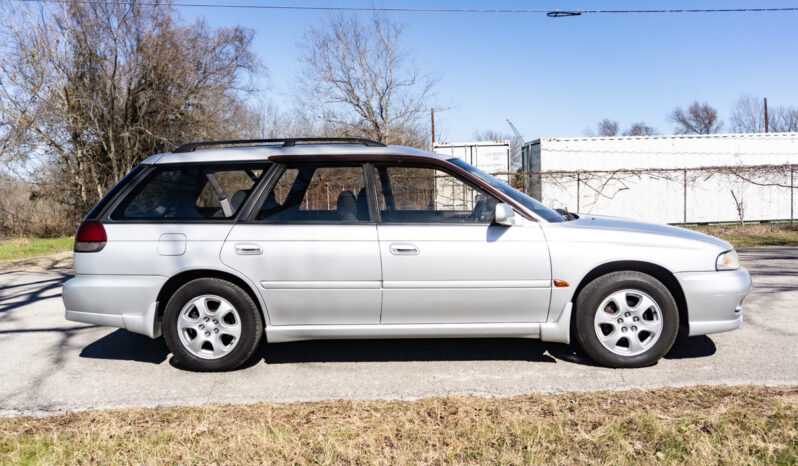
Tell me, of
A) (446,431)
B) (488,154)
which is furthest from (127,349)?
(488,154)

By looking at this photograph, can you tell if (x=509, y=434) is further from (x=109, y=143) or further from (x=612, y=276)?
(x=109, y=143)

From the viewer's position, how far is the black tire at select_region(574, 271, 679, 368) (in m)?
4.08

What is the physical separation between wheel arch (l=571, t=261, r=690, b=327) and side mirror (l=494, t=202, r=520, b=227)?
0.71 meters

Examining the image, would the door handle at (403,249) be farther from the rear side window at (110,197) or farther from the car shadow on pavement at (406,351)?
the rear side window at (110,197)

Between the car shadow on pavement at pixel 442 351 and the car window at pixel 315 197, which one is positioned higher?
the car window at pixel 315 197

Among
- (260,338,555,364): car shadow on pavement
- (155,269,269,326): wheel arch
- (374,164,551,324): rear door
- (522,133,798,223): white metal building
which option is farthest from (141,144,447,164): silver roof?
(522,133,798,223): white metal building

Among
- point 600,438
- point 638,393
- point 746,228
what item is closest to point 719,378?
point 638,393

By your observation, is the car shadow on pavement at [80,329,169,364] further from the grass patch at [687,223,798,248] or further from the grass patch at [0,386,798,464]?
the grass patch at [687,223,798,248]

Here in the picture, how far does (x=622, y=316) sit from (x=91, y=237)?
4154 mm

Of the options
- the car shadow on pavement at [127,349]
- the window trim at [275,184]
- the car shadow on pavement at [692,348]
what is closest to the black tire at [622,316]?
the car shadow on pavement at [692,348]

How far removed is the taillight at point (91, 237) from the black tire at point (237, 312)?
2.35 ft

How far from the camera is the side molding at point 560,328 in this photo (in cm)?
411

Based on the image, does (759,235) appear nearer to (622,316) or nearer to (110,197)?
(622,316)

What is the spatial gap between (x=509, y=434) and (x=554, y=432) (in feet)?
0.80
